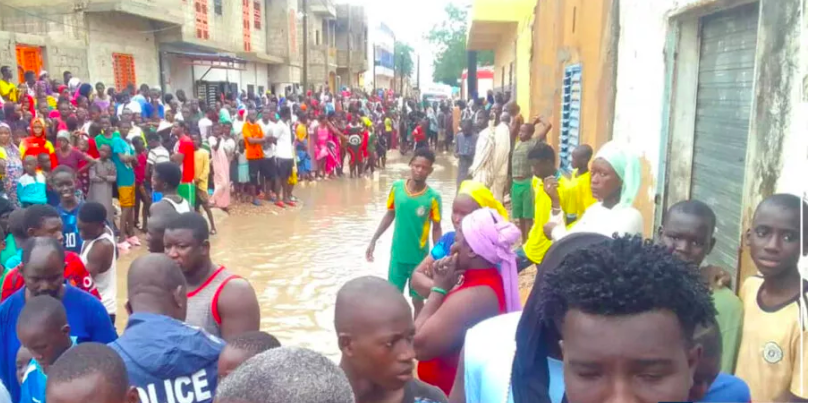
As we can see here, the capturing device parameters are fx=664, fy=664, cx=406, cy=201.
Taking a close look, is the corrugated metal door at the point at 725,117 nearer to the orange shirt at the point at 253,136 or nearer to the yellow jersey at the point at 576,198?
the yellow jersey at the point at 576,198

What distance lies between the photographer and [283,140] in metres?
11.8

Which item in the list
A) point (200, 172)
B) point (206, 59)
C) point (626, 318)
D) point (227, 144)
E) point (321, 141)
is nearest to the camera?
point (626, 318)

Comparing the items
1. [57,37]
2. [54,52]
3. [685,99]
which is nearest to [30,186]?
[685,99]

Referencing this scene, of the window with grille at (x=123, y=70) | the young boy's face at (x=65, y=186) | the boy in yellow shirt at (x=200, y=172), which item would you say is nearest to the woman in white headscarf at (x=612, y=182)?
the young boy's face at (x=65, y=186)

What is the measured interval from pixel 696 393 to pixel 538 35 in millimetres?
11048

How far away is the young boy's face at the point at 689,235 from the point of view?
8.96 feet

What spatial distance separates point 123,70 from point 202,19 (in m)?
6.07

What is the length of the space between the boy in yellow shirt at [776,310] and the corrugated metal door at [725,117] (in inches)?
64.0

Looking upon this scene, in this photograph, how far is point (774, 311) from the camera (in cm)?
231

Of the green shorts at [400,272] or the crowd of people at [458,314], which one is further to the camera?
the green shorts at [400,272]

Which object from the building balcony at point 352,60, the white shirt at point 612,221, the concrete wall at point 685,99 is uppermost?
the building balcony at point 352,60

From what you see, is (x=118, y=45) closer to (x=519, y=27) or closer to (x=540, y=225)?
(x=519, y=27)

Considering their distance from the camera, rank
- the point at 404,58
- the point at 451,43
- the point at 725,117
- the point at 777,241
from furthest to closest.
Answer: the point at 404,58 < the point at 451,43 < the point at 725,117 < the point at 777,241

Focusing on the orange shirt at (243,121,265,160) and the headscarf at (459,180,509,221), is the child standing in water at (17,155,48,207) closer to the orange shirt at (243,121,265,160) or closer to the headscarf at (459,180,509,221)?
the orange shirt at (243,121,265,160)
